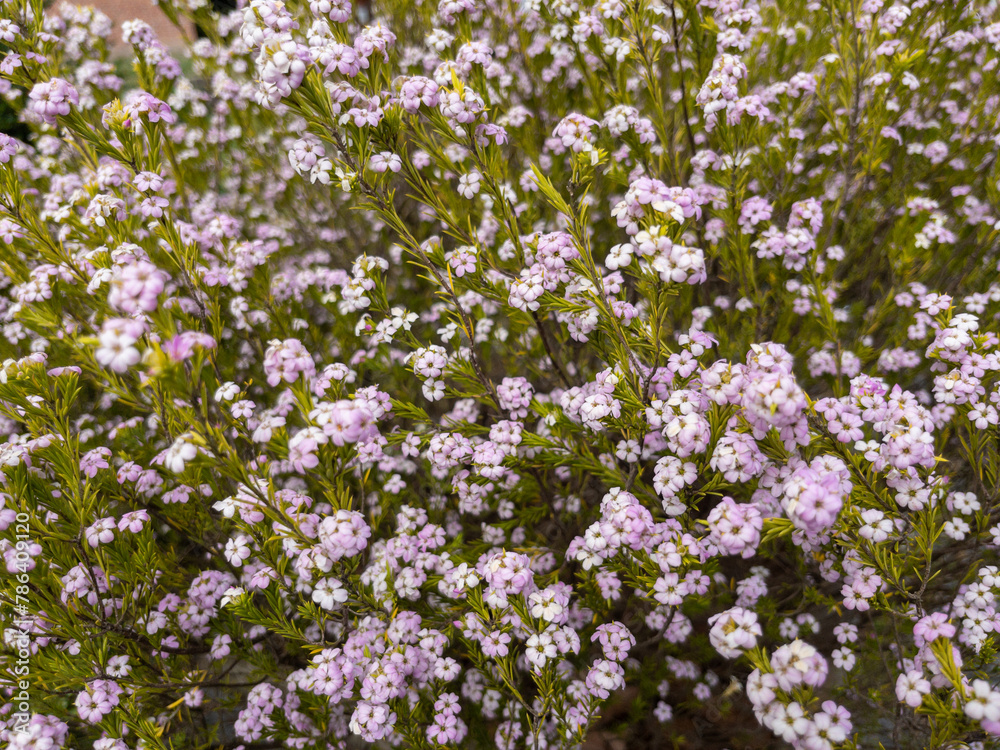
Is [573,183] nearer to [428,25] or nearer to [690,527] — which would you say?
[690,527]

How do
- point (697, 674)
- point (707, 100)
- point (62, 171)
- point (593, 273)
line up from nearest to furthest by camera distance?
point (593, 273)
point (707, 100)
point (697, 674)
point (62, 171)

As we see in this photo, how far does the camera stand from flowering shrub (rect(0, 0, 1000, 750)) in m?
2.49

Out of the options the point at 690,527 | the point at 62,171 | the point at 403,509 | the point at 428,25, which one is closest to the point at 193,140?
the point at 62,171

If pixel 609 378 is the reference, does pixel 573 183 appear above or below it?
above

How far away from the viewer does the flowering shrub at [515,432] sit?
→ 2486mm

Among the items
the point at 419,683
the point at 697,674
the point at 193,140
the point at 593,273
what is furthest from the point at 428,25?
the point at 697,674

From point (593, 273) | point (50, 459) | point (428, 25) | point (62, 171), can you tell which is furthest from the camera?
point (428, 25)

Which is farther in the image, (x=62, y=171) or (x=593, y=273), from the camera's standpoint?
(x=62, y=171)

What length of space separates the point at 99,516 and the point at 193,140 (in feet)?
17.1

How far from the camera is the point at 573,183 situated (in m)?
3.00

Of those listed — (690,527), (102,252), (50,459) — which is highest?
(102,252)

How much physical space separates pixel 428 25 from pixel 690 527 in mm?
6538

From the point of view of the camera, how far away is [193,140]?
668cm

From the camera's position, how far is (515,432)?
3217mm
